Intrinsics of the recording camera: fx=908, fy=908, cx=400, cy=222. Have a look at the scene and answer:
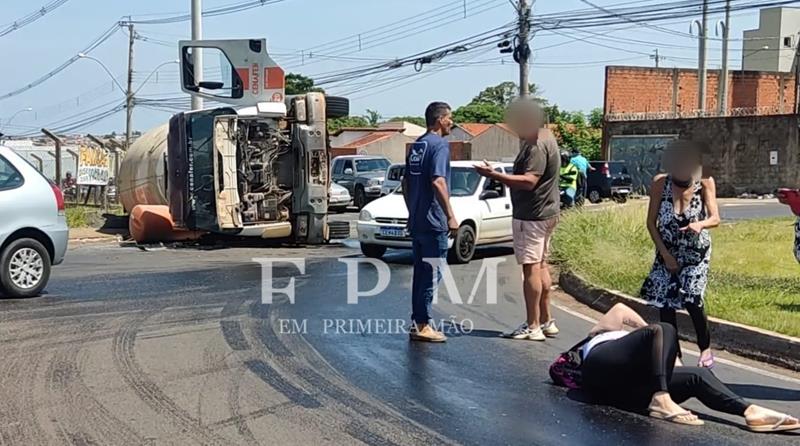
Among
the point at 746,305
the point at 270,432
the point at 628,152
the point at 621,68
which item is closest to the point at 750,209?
the point at 628,152

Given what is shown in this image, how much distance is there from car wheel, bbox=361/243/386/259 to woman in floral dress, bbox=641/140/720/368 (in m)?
7.94

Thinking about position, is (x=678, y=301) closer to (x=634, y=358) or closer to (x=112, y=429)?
(x=634, y=358)

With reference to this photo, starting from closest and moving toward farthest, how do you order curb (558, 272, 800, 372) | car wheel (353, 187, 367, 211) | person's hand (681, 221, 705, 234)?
1. person's hand (681, 221, 705, 234)
2. curb (558, 272, 800, 372)
3. car wheel (353, 187, 367, 211)

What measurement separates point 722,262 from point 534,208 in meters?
5.68

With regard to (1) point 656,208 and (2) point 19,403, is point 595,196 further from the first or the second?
(2) point 19,403

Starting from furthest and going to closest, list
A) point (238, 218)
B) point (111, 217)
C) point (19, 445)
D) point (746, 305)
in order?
point (111, 217), point (238, 218), point (746, 305), point (19, 445)

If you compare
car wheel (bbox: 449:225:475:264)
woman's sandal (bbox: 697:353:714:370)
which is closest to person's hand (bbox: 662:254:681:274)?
woman's sandal (bbox: 697:353:714:370)

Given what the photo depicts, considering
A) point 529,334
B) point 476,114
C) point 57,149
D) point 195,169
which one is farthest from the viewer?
point 476,114

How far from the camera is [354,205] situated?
3066cm

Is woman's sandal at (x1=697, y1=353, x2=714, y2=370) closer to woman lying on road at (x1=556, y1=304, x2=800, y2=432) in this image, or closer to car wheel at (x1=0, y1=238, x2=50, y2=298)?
woman lying on road at (x1=556, y1=304, x2=800, y2=432)

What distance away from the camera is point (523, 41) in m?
28.0

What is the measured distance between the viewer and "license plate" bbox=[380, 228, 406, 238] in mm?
13734

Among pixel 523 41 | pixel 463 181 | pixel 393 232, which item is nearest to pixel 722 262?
pixel 463 181

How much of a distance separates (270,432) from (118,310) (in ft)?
14.9
